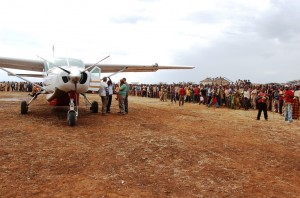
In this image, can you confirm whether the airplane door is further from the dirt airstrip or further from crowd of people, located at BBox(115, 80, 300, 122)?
crowd of people, located at BBox(115, 80, 300, 122)

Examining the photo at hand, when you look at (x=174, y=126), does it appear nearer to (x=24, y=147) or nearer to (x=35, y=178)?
(x=24, y=147)

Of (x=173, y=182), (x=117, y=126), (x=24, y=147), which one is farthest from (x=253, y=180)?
(x=117, y=126)

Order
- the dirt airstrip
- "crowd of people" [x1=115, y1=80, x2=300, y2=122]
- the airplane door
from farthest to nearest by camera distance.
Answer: "crowd of people" [x1=115, y1=80, x2=300, y2=122]
the airplane door
the dirt airstrip

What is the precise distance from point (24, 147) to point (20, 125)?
10.1 feet

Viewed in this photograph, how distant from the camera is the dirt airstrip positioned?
4801 millimetres

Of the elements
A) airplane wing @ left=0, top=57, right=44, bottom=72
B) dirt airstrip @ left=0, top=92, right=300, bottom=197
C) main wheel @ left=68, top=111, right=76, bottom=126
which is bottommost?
dirt airstrip @ left=0, top=92, right=300, bottom=197

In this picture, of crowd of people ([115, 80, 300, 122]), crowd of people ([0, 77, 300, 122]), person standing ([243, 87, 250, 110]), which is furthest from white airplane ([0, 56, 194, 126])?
person standing ([243, 87, 250, 110])

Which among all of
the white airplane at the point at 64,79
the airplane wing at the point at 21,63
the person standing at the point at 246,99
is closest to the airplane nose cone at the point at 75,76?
the white airplane at the point at 64,79

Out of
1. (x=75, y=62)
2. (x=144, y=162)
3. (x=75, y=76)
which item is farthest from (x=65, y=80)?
(x=144, y=162)

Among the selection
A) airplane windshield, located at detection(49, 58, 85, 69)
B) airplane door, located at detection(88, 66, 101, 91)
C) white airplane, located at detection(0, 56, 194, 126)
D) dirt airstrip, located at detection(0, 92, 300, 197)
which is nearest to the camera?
dirt airstrip, located at detection(0, 92, 300, 197)

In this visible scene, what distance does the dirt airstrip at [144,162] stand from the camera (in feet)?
15.8

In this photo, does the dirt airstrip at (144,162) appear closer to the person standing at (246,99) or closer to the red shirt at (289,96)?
the red shirt at (289,96)

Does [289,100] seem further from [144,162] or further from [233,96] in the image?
[144,162]

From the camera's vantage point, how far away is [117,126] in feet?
33.9
